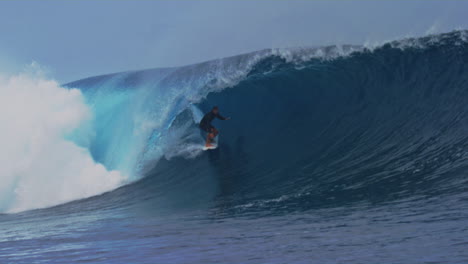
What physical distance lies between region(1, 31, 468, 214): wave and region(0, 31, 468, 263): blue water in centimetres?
5

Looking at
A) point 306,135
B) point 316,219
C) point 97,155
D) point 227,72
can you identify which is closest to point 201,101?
point 227,72

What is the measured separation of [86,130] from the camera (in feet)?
54.1

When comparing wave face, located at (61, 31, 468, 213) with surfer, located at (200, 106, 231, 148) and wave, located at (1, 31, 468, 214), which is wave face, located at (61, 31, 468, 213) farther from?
surfer, located at (200, 106, 231, 148)

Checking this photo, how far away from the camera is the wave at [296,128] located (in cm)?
923

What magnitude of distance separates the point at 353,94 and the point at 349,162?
396 cm

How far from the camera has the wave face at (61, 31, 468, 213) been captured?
918 cm

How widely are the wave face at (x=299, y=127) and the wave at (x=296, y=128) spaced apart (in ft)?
0.11

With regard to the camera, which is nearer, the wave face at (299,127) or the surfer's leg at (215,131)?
the wave face at (299,127)

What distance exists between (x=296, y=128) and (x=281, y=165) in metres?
2.25

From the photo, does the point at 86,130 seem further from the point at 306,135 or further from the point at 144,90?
the point at 306,135

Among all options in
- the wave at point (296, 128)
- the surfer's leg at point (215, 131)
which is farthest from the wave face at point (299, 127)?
the surfer's leg at point (215, 131)

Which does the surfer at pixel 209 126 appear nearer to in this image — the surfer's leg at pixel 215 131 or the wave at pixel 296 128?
the surfer's leg at pixel 215 131

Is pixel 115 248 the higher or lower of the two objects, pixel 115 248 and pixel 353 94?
the lower

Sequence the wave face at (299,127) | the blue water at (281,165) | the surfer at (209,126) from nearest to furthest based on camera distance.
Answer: the blue water at (281,165) → the wave face at (299,127) → the surfer at (209,126)
